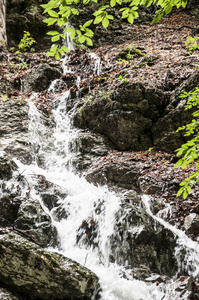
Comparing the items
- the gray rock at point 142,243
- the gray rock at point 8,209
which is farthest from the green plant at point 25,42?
the gray rock at point 142,243

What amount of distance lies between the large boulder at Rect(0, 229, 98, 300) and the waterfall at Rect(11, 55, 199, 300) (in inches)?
19.6

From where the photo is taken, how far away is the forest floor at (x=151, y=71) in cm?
548

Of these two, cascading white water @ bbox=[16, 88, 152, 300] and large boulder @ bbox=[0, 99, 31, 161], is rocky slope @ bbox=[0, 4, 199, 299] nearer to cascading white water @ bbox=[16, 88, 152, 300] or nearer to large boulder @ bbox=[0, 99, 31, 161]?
large boulder @ bbox=[0, 99, 31, 161]

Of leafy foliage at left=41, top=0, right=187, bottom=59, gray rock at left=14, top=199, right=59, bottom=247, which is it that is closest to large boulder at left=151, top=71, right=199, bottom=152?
gray rock at left=14, top=199, right=59, bottom=247

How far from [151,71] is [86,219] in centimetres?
583

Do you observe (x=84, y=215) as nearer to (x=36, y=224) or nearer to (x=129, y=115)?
(x=36, y=224)

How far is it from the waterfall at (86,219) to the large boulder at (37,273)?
0.50 metres

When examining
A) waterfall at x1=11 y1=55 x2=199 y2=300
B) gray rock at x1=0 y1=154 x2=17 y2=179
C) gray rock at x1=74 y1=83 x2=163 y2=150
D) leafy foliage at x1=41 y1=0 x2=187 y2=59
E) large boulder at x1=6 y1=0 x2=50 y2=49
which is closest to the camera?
leafy foliage at x1=41 y1=0 x2=187 y2=59

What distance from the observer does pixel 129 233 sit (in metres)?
3.88

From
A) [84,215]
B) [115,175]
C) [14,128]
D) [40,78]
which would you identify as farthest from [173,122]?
[40,78]

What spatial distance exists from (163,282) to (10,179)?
3.44m

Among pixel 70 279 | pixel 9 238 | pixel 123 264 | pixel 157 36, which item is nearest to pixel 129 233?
pixel 123 264

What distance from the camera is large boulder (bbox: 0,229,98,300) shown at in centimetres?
255

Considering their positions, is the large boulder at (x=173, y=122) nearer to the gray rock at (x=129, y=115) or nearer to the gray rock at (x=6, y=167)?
the gray rock at (x=129, y=115)
